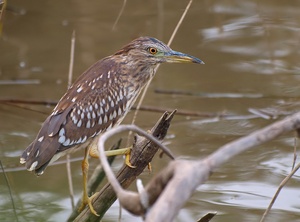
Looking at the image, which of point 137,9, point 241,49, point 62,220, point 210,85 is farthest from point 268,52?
point 62,220

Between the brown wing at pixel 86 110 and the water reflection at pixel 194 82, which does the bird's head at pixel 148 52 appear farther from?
the water reflection at pixel 194 82

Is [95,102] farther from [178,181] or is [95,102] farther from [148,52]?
[178,181]

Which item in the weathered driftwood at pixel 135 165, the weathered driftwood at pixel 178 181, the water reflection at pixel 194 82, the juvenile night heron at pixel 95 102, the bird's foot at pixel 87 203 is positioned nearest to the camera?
the weathered driftwood at pixel 178 181

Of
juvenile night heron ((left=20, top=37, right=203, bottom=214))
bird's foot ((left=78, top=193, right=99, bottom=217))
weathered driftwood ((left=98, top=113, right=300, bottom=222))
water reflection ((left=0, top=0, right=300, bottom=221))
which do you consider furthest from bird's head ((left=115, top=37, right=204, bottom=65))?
weathered driftwood ((left=98, top=113, right=300, bottom=222))

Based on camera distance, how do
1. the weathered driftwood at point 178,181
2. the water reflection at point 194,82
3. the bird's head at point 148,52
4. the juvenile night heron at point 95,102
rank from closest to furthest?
the weathered driftwood at point 178,181 < the juvenile night heron at point 95,102 < the bird's head at point 148,52 < the water reflection at point 194,82

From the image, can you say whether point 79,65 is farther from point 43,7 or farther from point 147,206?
point 147,206

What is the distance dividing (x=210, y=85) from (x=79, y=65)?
4.51ft

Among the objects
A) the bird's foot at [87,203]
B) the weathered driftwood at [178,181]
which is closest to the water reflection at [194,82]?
the bird's foot at [87,203]

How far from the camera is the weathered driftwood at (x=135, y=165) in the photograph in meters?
4.15

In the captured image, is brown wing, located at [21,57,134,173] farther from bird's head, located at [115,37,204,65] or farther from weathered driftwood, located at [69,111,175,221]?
weathered driftwood, located at [69,111,175,221]

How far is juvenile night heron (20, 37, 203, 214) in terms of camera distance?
476 centimetres

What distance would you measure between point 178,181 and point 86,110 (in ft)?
8.98

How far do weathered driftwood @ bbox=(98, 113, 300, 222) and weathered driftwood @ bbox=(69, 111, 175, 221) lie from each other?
4.85ft

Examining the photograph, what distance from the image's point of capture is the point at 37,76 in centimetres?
849
